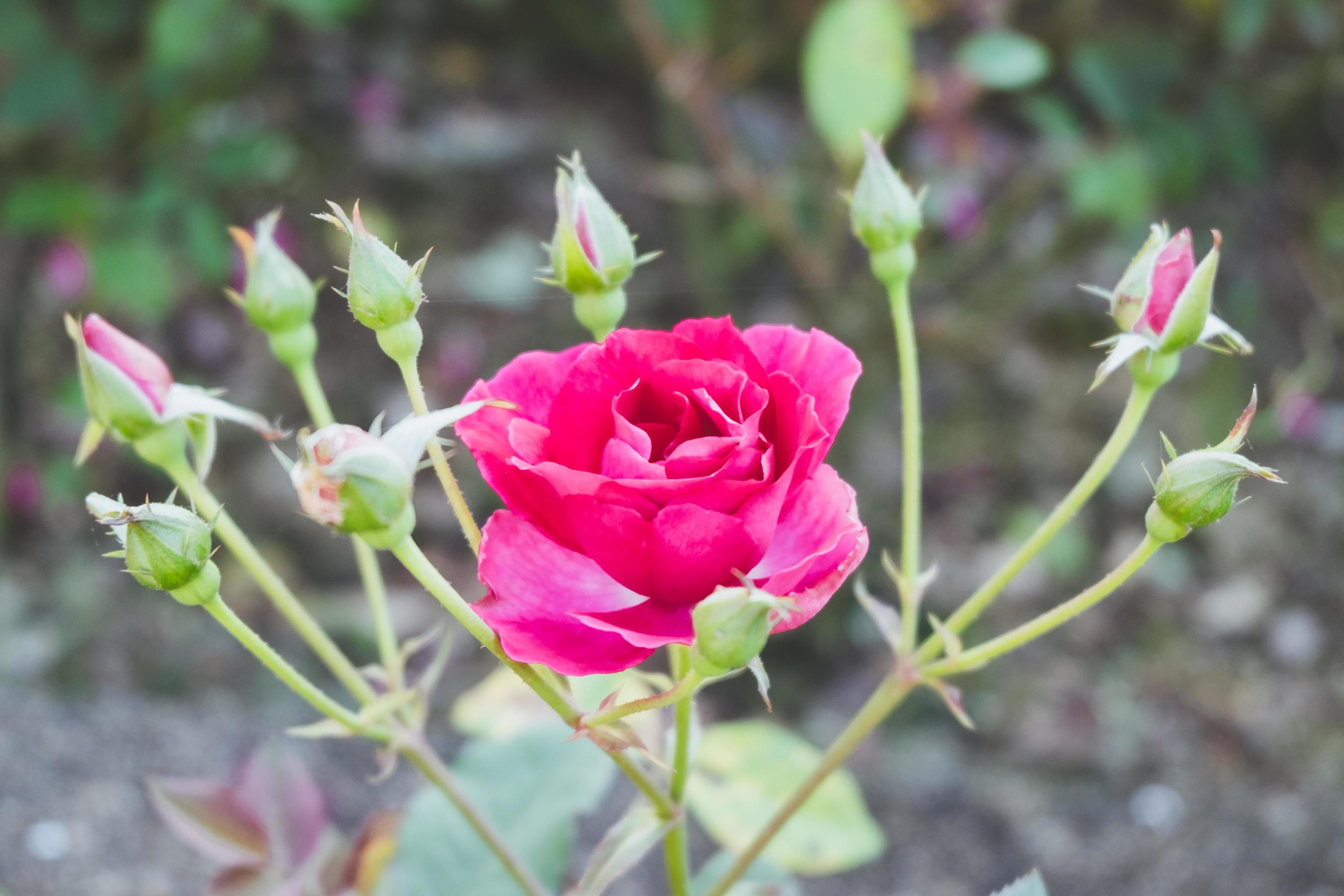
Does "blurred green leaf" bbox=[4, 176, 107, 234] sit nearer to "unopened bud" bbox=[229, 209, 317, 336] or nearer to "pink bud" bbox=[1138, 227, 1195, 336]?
"unopened bud" bbox=[229, 209, 317, 336]

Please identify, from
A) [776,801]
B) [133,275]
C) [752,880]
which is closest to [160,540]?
[752,880]

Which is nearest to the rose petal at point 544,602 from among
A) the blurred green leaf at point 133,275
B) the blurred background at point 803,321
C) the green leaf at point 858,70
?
the green leaf at point 858,70

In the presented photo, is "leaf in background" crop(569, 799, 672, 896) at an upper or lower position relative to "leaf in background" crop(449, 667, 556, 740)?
upper

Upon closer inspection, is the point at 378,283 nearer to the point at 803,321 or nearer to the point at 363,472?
the point at 363,472

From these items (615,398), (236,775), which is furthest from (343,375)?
(615,398)

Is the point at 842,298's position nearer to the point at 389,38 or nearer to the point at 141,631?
the point at 389,38

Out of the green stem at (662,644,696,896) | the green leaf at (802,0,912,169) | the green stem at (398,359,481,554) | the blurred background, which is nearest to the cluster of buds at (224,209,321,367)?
the green stem at (398,359,481,554)
